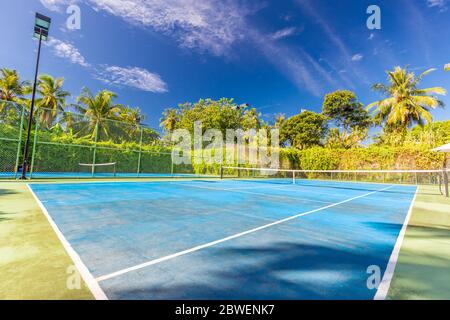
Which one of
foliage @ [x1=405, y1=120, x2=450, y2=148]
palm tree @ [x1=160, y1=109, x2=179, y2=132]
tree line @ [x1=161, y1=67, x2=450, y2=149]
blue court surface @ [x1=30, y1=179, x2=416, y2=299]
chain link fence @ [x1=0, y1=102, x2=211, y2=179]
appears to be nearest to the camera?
blue court surface @ [x1=30, y1=179, x2=416, y2=299]

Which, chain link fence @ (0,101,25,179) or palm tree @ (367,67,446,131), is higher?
palm tree @ (367,67,446,131)

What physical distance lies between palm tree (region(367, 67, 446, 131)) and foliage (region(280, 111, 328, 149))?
11.3 metres

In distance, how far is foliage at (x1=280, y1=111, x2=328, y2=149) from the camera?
39281mm

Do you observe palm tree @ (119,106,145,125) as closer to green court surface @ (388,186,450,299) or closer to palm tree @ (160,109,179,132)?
palm tree @ (160,109,179,132)

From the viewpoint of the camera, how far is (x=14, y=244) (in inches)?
117

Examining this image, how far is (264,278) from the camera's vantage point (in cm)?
229

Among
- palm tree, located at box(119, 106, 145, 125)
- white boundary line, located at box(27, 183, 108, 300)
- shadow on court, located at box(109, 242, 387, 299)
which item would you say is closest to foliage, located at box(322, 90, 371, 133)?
palm tree, located at box(119, 106, 145, 125)

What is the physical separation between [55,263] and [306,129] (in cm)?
4062

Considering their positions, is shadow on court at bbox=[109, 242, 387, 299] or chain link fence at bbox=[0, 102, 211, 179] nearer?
shadow on court at bbox=[109, 242, 387, 299]

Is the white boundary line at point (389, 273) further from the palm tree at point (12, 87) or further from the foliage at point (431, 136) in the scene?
the palm tree at point (12, 87)

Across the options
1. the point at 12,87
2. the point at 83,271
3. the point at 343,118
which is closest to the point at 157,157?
the point at 83,271

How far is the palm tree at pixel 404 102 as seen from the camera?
2630cm
